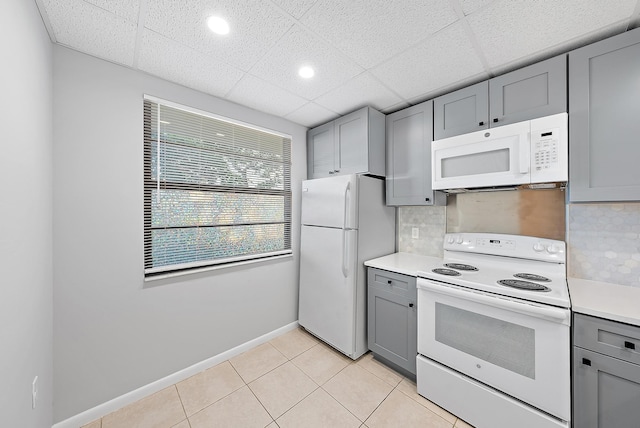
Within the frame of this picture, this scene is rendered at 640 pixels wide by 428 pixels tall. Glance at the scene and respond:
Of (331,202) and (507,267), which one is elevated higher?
(331,202)

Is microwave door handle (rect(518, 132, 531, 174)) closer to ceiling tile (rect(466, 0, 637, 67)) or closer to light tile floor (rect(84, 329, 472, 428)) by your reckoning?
ceiling tile (rect(466, 0, 637, 67))

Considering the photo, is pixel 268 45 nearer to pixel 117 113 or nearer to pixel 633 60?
pixel 117 113

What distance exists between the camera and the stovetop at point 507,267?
139 centimetres

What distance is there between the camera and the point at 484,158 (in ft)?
5.68

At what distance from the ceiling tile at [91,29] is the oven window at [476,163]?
2.28 m

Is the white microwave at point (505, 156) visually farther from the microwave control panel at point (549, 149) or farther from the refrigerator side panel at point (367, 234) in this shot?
the refrigerator side panel at point (367, 234)

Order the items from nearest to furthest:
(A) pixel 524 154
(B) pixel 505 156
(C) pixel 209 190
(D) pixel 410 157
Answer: (A) pixel 524 154
(B) pixel 505 156
(C) pixel 209 190
(D) pixel 410 157

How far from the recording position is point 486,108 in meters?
1.77

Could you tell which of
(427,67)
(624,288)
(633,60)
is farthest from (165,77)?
(624,288)

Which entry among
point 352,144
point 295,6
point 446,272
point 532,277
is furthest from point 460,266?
point 295,6

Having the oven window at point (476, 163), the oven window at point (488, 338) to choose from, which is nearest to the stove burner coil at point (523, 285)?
the oven window at point (488, 338)

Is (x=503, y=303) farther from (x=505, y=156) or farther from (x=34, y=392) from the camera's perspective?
(x=34, y=392)

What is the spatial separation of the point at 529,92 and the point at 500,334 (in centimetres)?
160

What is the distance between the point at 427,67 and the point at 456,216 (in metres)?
1.30
